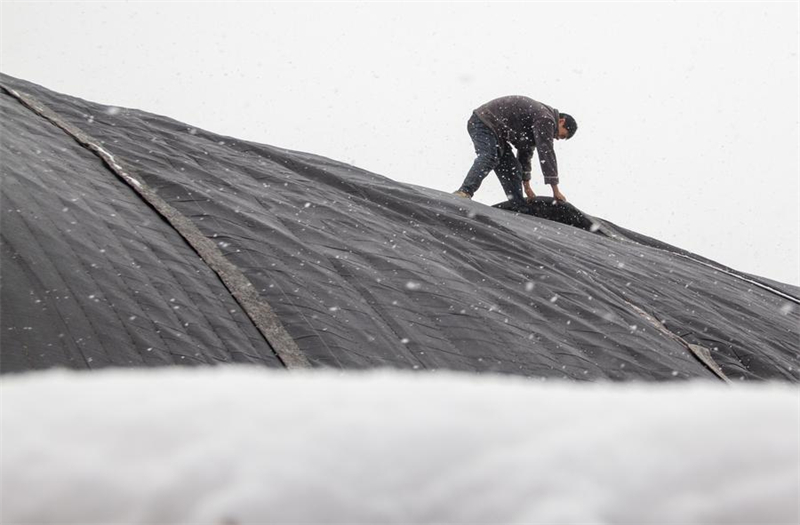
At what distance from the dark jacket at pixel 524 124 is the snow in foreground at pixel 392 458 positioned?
473 cm

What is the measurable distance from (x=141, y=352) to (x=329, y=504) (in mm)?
1445

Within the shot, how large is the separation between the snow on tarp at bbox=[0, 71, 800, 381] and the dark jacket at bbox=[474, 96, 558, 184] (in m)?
1.72

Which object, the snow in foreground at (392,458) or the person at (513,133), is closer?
the snow in foreground at (392,458)

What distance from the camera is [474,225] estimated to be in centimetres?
302

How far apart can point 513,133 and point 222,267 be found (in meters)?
3.52

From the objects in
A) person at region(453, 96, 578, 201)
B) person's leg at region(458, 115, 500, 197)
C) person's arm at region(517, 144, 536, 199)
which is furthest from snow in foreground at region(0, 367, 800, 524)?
person's arm at region(517, 144, 536, 199)

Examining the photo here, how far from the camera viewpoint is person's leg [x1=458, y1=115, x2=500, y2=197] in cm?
504

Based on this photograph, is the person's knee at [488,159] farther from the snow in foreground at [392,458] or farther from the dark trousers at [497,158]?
the snow in foreground at [392,458]

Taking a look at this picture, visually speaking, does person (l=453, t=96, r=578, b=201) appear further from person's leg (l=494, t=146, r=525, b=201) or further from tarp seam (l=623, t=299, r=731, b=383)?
tarp seam (l=623, t=299, r=731, b=383)

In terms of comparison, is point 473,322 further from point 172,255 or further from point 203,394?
point 203,394

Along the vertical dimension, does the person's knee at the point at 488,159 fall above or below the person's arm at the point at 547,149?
below

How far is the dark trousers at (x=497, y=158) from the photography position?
5.27m

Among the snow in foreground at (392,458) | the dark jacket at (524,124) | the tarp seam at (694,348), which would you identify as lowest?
the tarp seam at (694,348)

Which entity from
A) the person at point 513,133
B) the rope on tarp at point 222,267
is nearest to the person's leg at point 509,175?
the person at point 513,133
